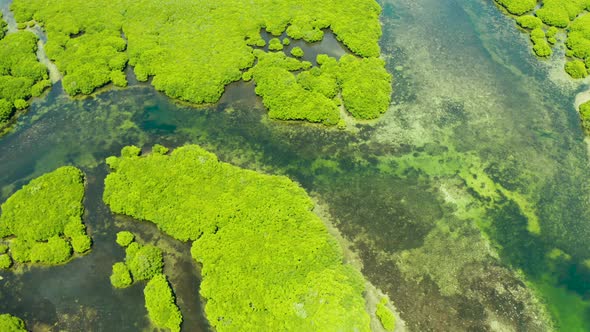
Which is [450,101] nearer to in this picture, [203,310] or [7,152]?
[203,310]

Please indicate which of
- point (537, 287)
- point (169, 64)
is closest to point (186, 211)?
point (169, 64)

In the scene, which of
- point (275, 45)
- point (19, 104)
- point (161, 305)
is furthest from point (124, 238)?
point (275, 45)

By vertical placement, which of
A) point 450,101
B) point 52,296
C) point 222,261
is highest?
point 450,101

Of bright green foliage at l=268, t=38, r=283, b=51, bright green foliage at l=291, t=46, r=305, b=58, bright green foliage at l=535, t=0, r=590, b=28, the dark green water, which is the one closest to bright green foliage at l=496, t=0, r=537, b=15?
bright green foliage at l=535, t=0, r=590, b=28

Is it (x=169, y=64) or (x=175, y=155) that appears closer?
(x=175, y=155)

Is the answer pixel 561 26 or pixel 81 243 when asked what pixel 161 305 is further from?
pixel 561 26

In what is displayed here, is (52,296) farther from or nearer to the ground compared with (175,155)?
nearer to the ground

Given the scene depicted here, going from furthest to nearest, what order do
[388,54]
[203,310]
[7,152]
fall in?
[388,54], [7,152], [203,310]

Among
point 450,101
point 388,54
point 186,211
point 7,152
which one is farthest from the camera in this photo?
point 388,54
